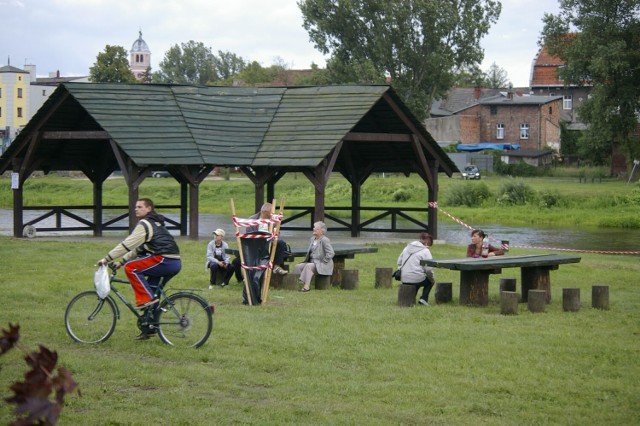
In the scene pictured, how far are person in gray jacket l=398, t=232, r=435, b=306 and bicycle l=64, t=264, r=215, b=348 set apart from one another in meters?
4.66

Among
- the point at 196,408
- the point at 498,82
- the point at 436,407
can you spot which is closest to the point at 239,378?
the point at 196,408

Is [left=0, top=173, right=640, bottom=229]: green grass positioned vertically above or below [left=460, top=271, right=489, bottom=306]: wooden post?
above

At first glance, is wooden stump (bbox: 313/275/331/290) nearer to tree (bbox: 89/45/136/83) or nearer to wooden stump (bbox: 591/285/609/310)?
wooden stump (bbox: 591/285/609/310)

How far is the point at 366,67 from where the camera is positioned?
206 feet

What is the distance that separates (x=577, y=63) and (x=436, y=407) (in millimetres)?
45063

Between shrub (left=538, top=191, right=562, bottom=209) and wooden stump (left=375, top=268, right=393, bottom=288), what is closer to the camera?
wooden stump (left=375, top=268, right=393, bottom=288)

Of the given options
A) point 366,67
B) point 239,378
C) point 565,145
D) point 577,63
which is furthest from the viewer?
point 565,145

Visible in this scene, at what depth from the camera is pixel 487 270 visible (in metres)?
15.2

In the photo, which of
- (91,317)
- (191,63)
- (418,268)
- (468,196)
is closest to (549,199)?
(468,196)

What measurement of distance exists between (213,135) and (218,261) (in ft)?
31.2

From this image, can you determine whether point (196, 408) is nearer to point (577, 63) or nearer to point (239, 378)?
point (239, 378)

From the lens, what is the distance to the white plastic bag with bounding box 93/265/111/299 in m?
11.2

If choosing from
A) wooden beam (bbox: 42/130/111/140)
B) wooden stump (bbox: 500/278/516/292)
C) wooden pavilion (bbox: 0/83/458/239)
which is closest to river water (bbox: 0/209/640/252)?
wooden pavilion (bbox: 0/83/458/239)

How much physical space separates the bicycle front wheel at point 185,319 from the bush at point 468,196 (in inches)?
1475
